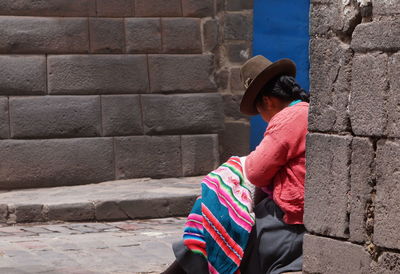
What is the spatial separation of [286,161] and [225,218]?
446mm

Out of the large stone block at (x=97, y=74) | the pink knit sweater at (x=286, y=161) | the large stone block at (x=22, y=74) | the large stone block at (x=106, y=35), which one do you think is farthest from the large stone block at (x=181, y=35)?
the pink knit sweater at (x=286, y=161)

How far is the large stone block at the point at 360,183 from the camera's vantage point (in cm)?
461

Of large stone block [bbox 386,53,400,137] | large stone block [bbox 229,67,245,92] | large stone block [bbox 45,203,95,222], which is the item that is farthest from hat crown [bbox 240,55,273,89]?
large stone block [bbox 229,67,245,92]

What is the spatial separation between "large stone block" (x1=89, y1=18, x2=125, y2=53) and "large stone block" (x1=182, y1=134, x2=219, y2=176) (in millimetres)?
1213

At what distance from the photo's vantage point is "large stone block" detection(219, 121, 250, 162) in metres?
11.4

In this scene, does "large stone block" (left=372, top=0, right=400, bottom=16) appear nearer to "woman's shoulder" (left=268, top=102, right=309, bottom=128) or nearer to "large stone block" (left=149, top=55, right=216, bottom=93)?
"woman's shoulder" (left=268, top=102, right=309, bottom=128)

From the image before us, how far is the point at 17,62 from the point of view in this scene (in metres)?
10.2

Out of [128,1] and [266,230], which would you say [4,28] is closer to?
[128,1]

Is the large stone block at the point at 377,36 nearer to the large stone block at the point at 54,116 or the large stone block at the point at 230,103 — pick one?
the large stone block at the point at 54,116

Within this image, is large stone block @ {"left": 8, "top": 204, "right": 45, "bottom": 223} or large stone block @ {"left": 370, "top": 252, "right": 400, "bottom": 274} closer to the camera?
large stone block @ {"left": 370, "top": 252, "right": 400, "bottom": 274}

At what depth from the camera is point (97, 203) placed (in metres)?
9.05

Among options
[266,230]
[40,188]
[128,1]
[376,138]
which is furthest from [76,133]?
[376,138]

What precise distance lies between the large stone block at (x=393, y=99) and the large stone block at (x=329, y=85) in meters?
0.29

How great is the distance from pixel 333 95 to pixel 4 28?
19.7 feet
